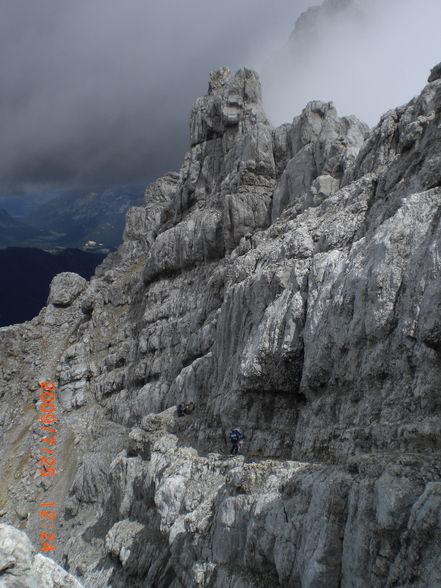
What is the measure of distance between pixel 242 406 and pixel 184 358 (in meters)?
29.7

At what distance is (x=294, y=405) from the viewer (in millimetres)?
29375

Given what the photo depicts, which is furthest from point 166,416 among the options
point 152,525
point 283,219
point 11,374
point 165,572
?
point 11,374

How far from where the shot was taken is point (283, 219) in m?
55.0

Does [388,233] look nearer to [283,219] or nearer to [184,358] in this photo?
[283,219]
